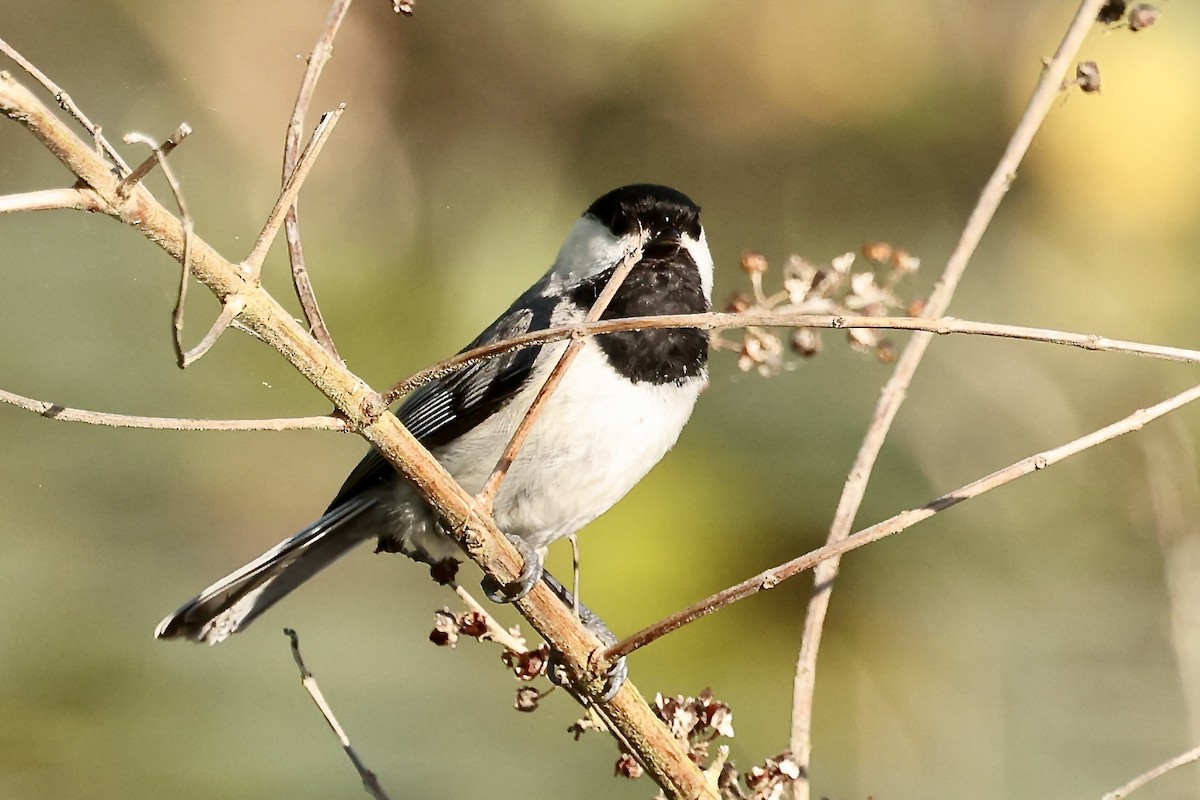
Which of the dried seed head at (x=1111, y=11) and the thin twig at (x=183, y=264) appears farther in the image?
the dried seed head at (x=1111, y=11)

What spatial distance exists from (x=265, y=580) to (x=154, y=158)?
5.39 feet

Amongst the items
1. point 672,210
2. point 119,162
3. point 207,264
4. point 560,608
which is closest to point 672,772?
point 560,608

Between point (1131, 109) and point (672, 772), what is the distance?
2.74 meters

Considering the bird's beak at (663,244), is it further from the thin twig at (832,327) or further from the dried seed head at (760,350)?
the thin twig at (832,327)

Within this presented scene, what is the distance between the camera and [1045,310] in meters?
3.67

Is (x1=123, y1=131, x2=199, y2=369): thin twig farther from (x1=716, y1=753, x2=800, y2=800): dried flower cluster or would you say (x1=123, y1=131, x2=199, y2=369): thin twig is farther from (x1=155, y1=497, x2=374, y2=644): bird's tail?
(x1=155, y1=497, x2=374, y2=644): bird's tail

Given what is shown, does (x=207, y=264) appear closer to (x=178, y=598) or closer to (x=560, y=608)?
(x=560, y=608)

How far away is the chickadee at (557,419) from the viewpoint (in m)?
2.45

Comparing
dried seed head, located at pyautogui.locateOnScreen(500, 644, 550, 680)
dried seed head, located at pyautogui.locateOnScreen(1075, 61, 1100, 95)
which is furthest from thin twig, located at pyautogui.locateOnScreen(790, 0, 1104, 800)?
dried seed head, located at pyautogui.locateOnScreen(500, 644, 550, 680)

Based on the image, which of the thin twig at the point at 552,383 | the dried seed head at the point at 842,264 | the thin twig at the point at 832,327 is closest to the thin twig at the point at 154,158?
the thin twig at the point at 832,327

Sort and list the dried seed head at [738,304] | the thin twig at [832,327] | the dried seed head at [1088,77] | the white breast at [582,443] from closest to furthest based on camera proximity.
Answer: the thin twig at [832,327]
the dried seed head at [1088,77]
the dried seed head at [738,304]
the white breast at [582,443]

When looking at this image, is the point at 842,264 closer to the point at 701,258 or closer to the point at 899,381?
the point at 899,381

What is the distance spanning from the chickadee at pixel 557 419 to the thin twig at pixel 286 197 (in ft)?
3.52

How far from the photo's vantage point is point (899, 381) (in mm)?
1806
